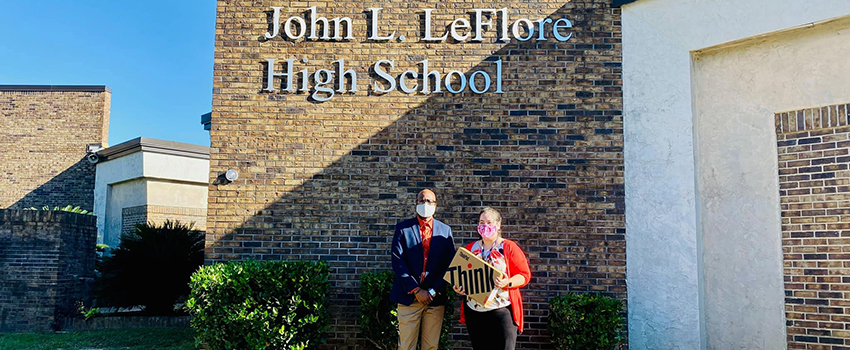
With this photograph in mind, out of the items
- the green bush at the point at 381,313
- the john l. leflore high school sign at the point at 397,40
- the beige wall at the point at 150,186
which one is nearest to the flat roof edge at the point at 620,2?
the john l. leflore high school sign at the point at 397,40

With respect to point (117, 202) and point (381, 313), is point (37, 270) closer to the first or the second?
point (381, 313)

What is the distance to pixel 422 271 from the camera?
6.09 metres

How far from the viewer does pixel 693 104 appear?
7.45 metres

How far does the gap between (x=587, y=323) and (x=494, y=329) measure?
1.50m

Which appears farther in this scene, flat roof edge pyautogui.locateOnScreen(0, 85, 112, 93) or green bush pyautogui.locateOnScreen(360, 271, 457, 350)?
flat roof edge pyautogui.locateOnScreen(0, 85, 112, 93)

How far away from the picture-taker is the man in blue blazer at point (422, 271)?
19.8 ft

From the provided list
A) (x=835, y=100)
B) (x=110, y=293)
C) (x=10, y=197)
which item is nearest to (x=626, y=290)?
(x=835, y=100)

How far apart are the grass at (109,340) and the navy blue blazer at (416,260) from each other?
12.6 feet

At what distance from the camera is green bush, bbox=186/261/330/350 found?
6730 mm

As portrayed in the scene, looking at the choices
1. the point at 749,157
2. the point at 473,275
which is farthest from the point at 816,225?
the point at 473,275

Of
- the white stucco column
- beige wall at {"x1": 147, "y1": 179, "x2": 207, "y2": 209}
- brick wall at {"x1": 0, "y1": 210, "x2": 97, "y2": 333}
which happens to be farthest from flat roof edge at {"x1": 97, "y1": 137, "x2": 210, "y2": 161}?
the white stucco column

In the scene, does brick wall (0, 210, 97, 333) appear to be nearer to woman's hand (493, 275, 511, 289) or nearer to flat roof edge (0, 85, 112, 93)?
woman's hand (493, 275, 511, 289)

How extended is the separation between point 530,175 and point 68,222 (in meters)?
7.98

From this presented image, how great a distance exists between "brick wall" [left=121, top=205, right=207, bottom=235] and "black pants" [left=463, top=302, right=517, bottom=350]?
12.7 meters
